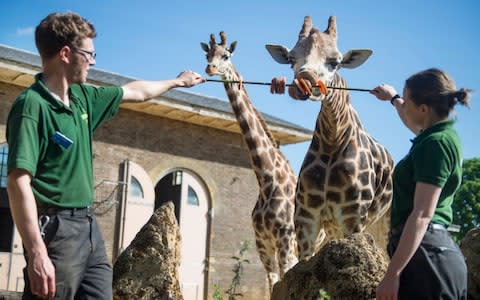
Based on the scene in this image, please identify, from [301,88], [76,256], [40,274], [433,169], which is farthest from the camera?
[301,88]

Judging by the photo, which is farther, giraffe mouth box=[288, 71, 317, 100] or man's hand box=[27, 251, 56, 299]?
giraffe mouth box=[288, 71, 317, 100]

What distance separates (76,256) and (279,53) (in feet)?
13.3

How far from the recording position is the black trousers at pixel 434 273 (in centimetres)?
262

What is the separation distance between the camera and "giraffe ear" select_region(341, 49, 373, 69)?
621cm

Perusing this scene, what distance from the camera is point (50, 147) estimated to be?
9.16 ft

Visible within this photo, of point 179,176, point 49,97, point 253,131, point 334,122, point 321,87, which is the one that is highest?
point 179,176

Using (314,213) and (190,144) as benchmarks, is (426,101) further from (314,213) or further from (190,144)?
(190,144)

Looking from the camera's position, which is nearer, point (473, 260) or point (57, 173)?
point (57, 173)

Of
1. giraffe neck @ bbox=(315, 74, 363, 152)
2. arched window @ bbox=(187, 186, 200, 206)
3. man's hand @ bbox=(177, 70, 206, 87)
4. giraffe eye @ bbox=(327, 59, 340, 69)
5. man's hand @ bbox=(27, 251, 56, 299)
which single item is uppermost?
arched window @ bbox=(187, 186, 200, 206)

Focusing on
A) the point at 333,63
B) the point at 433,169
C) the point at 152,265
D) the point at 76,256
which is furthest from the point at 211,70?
the point at 433,169

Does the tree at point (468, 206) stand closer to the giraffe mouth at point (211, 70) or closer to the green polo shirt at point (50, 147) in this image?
the giraffe mouth at point (211, 70)

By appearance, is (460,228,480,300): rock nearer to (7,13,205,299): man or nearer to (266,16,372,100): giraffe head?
(266,16,372,100): giraffe head

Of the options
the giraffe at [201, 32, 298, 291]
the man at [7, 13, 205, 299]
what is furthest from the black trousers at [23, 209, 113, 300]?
the giraffe at [201, 32, 298, 291]

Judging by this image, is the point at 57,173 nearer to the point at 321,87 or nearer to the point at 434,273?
the point at 434,273
